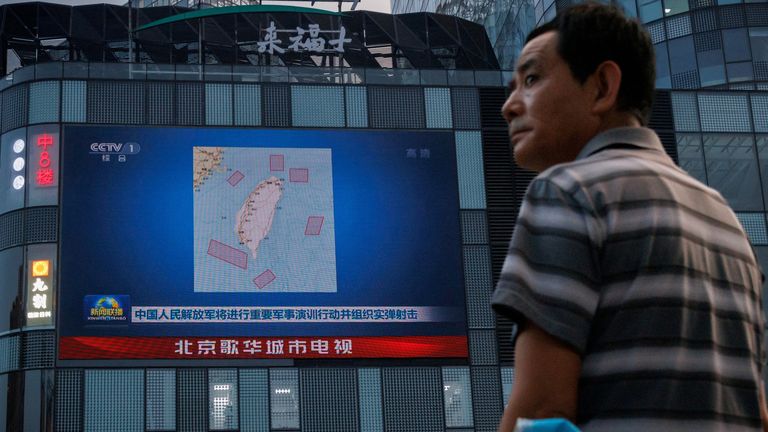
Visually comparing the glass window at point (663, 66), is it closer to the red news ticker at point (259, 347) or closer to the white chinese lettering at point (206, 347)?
the red news ticker at point (259, 347)

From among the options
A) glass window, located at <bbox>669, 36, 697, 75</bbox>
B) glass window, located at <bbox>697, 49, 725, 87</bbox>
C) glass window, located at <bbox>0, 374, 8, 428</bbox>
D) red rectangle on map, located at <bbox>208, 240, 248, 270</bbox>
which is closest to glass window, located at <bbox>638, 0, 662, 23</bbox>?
glass window, located at <bbox>669, 36, 697, 75</bbox>

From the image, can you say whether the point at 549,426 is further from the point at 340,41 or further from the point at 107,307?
the point at 340,41

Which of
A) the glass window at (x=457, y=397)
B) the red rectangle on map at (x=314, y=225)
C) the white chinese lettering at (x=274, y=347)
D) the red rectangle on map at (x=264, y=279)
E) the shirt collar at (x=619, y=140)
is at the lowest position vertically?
the shirt collar at (x=619, y=140)

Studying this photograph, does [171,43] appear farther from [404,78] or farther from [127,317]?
[127,317]

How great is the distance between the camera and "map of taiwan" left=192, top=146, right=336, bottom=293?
31.7m

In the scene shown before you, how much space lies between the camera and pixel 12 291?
31828mm

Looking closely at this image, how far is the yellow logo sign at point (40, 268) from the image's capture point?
31.7m

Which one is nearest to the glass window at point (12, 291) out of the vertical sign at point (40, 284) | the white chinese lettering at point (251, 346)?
the vertical sign at point (40, 284)

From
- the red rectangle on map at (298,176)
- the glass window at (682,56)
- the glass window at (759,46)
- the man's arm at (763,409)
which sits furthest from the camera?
the glass window at (682,56)

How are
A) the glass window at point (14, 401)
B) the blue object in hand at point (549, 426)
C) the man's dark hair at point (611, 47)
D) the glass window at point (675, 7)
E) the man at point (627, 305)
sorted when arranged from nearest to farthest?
1. the blue object in hand at point (549, 426)
2. the man at point (627, 305)
3. the man's dark hair at point (611, 47)
4. the glass window at point (14, 401)
5. the glass window at point (675, 7)

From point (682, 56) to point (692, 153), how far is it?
480cm

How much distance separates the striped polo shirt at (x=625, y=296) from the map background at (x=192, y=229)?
29.2 meters

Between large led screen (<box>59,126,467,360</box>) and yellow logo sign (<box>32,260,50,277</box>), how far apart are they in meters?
0.38

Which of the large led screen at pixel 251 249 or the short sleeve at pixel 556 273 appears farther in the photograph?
the large led screen at pixel 251 249
